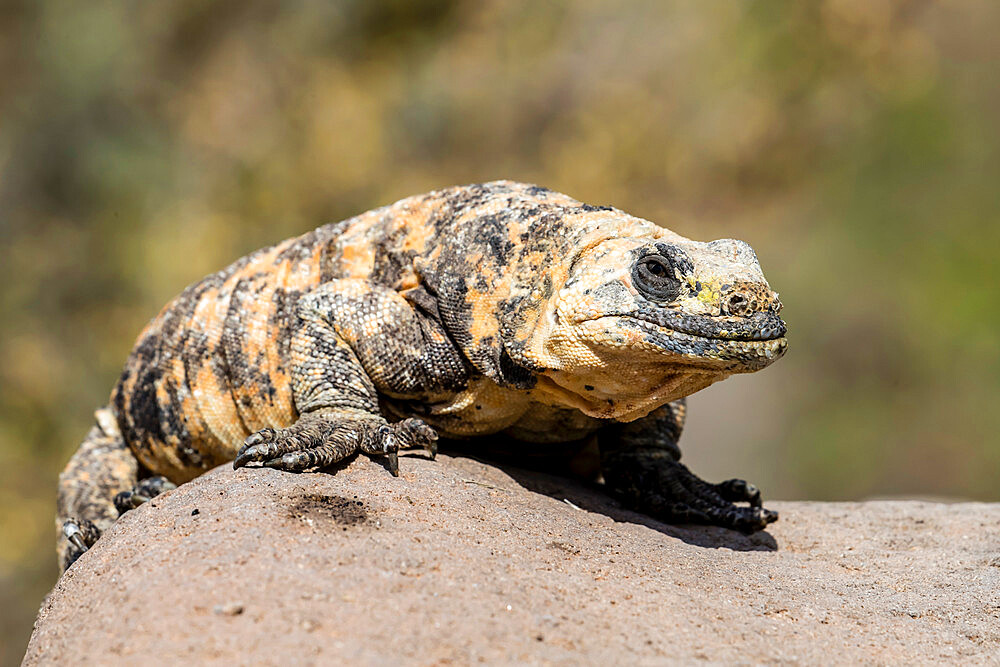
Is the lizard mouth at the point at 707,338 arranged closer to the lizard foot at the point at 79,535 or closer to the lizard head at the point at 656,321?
the lizard head at the point at 656,321

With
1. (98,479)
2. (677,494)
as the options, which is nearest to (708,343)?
(677,494)

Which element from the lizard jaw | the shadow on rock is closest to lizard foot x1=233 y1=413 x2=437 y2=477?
the shadow on rock

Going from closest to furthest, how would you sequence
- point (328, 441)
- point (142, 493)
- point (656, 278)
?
point (656, 278) → point (328, 441) → point (142, 493)

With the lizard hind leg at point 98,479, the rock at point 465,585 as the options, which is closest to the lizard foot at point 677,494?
the rock at point 465,585

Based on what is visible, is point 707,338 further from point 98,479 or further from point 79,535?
point 98,479

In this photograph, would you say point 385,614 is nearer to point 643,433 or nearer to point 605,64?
point 643,433
